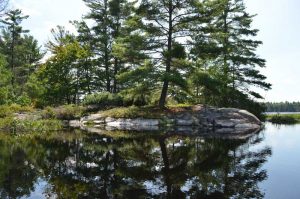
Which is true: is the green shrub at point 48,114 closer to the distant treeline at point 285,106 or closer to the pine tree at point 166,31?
the pine tree at point 166,31

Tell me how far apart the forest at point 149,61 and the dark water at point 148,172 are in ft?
45.2

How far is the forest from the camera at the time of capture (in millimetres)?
25875

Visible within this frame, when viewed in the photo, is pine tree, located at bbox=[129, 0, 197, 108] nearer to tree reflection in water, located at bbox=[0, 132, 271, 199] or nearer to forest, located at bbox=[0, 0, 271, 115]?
forest, located at bbox=[0, 0, 271, 115]

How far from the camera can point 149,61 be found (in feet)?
86.2

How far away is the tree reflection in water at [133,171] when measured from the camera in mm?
6418

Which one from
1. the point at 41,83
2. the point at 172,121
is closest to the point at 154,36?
the point at 172,121

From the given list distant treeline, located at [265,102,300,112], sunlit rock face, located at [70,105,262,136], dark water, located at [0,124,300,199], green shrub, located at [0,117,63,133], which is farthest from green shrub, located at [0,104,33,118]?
distant treeline, located at [265,102,300,112]

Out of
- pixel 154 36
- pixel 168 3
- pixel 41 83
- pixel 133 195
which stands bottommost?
pixel 133 195

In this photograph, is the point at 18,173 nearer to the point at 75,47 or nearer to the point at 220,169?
the point at 220,169

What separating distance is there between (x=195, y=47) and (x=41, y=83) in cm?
1745

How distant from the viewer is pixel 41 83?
35438 millimetres

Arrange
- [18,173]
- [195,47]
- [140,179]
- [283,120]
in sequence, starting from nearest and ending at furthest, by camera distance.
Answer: [140,179], [18,173], [195,47], [283,120]

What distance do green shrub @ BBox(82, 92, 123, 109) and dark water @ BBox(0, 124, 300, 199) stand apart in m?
17.9

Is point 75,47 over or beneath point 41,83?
over
